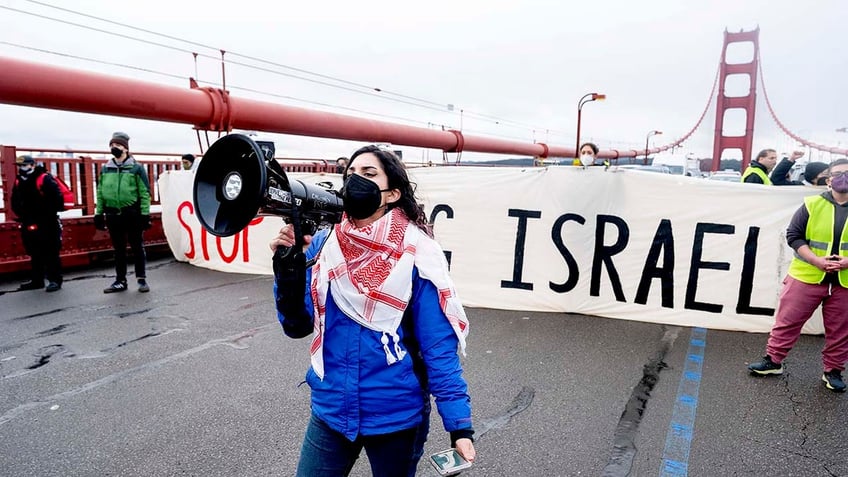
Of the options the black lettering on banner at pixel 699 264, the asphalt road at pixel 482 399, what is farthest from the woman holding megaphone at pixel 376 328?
the black lettering on banner at pixel 699 264

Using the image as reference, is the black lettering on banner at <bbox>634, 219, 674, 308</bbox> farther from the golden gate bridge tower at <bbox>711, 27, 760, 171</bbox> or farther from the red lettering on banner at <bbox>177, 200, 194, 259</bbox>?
the golden gate bridge tower at <bbox>711, 27, 760, 171</bbox>

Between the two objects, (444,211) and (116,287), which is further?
(116,287)

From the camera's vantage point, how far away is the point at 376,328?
1.63 meters

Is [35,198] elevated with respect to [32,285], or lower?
elevated

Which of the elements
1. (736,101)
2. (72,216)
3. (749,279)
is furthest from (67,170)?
(736,101)

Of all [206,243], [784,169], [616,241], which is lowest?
[206,243]

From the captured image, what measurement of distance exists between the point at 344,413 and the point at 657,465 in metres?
1.89

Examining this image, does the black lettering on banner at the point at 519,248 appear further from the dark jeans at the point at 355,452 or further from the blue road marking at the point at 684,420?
the dark jeans at the point at 355,452

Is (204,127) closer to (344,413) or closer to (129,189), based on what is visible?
(129,189)

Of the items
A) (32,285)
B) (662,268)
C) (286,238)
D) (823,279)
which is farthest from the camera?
(32,285)

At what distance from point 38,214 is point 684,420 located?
7.11 meters

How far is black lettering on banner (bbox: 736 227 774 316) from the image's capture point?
507cm

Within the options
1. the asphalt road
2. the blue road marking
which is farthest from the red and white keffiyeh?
the blue road marking

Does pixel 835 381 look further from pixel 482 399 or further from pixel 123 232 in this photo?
pixel 123 232
